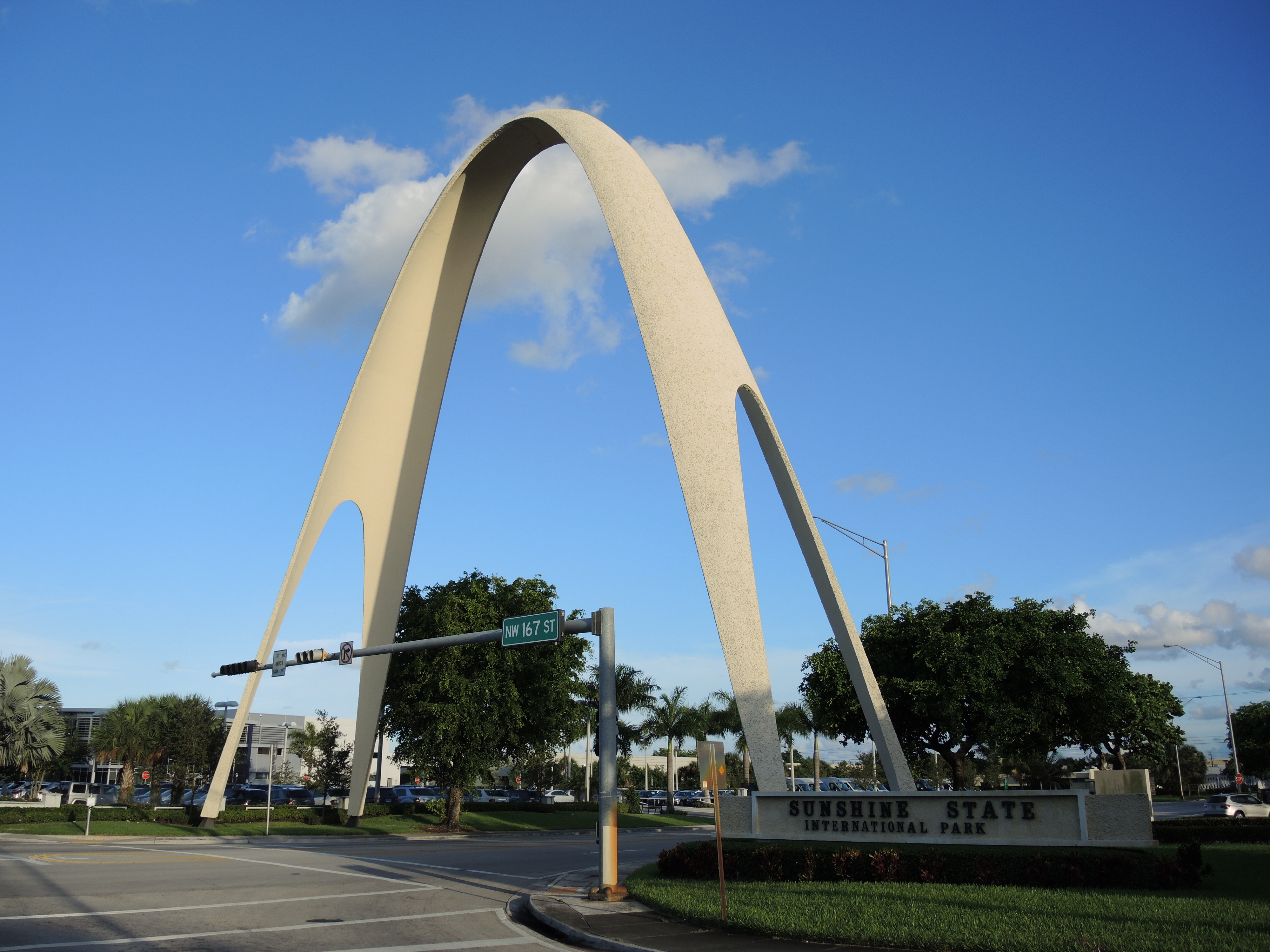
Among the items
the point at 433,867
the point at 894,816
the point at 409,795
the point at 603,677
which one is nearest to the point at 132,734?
the point at 409,795

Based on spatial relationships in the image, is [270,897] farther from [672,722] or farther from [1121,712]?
[672,722]

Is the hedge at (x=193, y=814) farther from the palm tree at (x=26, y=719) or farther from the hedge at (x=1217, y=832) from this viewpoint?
the hedge at (x=1217, y=832)

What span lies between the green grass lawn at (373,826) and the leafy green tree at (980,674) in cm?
1162

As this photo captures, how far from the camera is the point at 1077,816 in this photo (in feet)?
49.5

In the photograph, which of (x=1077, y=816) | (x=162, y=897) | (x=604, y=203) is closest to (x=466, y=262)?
(x=604, y=203)

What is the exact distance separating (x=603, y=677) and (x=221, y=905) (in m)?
6.86

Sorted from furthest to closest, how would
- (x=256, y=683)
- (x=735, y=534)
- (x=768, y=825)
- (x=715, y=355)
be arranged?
(x=256, y=683) → (x=715, y=355) → (x=735, y=534) → (x=768, y=825)

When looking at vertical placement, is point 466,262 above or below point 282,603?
above

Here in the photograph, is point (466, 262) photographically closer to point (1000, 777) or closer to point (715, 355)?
point (715, 355)

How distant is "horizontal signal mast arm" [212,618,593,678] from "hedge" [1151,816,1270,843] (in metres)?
17.1

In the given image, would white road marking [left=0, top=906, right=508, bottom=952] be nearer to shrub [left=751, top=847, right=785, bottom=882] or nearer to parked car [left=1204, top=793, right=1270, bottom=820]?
shrub [left=751, top=847, right=785, bottom=882]

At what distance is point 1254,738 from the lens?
7300cm

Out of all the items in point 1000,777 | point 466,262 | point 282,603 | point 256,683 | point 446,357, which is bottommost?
point 1000,777

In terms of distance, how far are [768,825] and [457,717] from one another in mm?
23423
